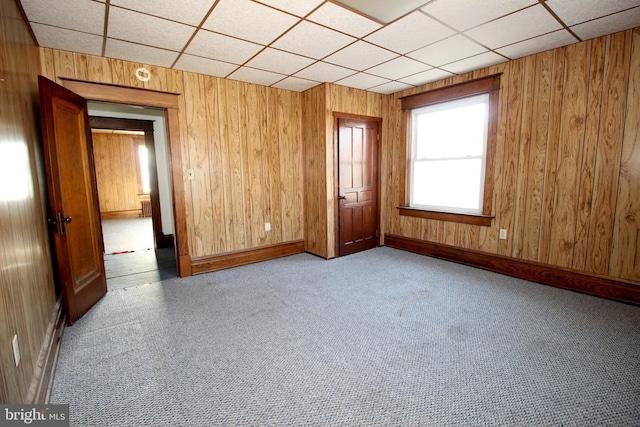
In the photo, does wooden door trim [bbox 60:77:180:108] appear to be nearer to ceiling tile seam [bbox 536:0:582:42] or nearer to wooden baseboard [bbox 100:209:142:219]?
ceiling tile seam [bbox 536:0:582:42]

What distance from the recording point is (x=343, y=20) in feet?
8.00

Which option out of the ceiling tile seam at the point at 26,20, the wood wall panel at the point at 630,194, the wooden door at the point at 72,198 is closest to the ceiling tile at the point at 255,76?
the wooden door at the point at 72,198

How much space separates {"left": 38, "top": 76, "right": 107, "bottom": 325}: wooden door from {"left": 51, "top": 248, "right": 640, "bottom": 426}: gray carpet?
0.27 m

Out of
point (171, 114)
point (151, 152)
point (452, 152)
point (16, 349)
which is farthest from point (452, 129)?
point (151, 152)

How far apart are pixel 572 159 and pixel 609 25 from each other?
1.19m

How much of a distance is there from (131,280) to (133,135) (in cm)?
724

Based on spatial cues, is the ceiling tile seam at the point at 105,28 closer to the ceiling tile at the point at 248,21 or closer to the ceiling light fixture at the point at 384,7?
the ceiling tile at the point at 248,21

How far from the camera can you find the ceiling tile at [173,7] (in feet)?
7.04

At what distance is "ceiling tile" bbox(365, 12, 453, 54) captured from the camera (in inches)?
96.8

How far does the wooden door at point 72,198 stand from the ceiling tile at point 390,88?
3654 mm

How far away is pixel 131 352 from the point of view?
221 cm

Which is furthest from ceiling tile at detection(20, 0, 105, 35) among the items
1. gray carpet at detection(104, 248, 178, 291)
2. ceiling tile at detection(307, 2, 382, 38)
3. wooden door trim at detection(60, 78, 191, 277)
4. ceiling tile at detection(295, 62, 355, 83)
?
gray carpet at detection(104, 248, 178, 291)

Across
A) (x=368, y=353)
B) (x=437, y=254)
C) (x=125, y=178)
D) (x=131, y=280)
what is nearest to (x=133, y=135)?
(x=125, y=178)

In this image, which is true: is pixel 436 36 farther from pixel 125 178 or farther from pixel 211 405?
pixel 125 178
